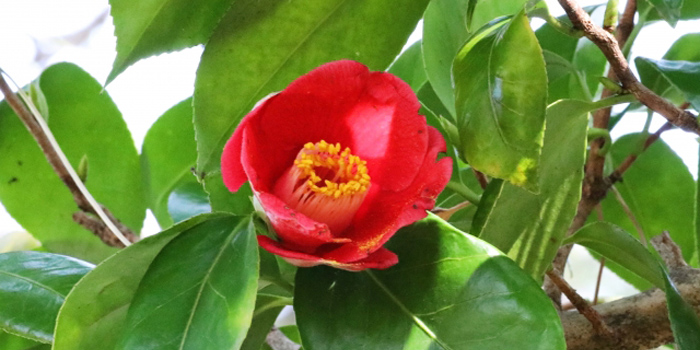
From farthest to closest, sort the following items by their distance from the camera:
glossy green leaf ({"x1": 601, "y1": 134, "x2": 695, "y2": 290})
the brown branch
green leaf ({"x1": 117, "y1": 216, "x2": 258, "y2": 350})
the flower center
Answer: glossy green leaf ({"x1": 601, "y1": 134, "x2": 695, "y2": 290})
the brown branch
the flower center
green leaf ({"x1": 117, "y1": 216, "x2": 258, "y2": 350})

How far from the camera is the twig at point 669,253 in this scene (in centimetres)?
64

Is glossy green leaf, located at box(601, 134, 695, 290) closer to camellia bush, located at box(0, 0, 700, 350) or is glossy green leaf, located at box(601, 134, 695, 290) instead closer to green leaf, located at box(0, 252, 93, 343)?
camellia bush, located at box(0, 0, 700, 350)

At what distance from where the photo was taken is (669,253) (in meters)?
0.66

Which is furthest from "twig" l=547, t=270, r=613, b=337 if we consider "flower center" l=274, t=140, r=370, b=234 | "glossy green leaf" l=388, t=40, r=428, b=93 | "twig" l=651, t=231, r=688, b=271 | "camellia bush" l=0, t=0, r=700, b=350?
"glossy green leaf" l=388, t=40, r=428, b=93

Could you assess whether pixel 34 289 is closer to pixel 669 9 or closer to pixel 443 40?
pixel 443 40

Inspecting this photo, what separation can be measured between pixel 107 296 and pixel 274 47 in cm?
22

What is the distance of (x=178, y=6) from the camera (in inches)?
19.4

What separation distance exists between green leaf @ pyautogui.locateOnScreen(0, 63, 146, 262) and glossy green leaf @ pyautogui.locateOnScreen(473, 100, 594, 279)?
60cm

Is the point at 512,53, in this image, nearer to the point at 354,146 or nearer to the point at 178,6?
the point at 354,146

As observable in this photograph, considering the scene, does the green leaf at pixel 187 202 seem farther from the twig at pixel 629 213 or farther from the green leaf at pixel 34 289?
the twig at pixel 629 213

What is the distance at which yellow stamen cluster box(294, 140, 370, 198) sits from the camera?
1.54ft

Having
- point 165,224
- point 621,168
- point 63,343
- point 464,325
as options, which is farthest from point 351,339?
point 165,224

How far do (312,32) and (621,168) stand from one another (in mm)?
408

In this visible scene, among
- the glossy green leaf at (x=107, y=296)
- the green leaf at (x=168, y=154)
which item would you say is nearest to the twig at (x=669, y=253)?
the glossy green leaf at (x=107, y=296)
